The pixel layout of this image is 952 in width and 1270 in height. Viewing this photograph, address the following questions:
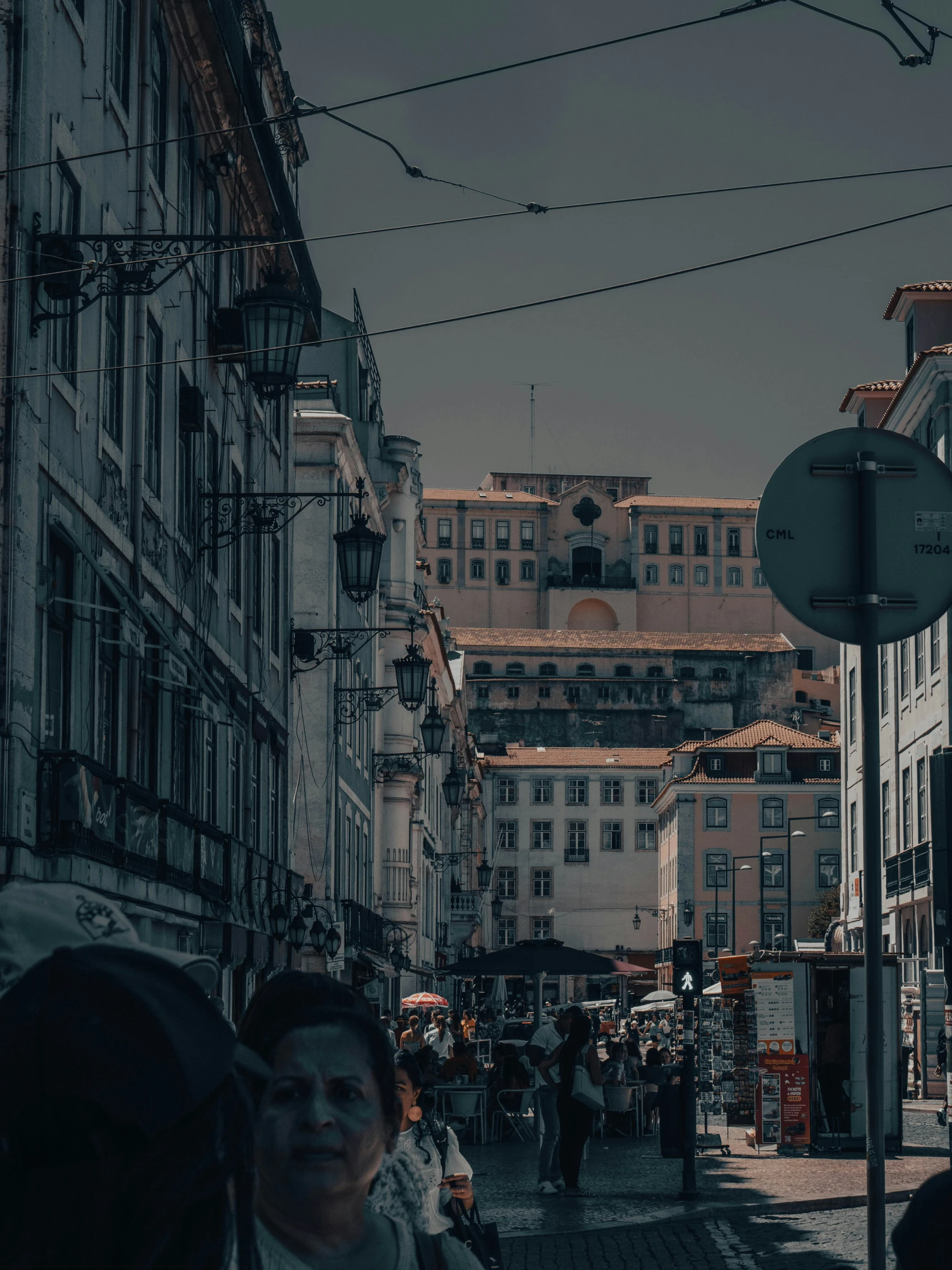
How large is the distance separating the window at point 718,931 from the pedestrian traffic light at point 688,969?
70724 millimetres

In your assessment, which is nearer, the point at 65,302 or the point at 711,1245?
the point at 711,1245

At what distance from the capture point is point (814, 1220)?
1565cm

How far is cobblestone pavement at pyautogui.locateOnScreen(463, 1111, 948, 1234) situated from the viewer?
53.8ft

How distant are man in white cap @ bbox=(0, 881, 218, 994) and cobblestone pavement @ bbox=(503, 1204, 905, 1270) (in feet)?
35.7

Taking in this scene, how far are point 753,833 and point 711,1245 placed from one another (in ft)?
263

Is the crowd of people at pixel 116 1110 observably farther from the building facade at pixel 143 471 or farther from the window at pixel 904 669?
the window at pixel 904 669

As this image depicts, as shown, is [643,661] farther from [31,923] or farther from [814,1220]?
[31,923]

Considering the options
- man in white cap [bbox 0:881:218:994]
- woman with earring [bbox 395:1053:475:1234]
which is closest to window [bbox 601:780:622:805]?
woman with earring [bbox 395:1053:475:1234]

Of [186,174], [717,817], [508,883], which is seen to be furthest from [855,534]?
[508,883]

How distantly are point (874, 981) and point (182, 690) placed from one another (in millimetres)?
15467

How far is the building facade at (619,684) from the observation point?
11338 centimetres

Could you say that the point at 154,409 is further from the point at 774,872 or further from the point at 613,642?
the point at 613,642

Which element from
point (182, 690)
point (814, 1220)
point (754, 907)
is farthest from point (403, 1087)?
point (754, 907)

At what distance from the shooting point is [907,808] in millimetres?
48719
